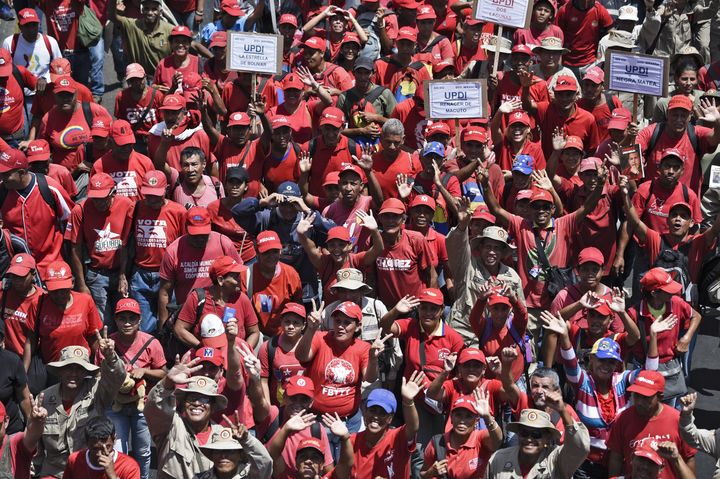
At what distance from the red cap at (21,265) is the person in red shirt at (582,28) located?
7570 millimetres

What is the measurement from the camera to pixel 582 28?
18.0m

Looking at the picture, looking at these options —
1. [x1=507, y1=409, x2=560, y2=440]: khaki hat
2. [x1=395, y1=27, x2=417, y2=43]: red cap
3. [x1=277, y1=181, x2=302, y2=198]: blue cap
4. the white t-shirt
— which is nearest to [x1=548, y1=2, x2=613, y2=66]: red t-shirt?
[x1=395, y1=27, x2=417, y2=43]: red cap

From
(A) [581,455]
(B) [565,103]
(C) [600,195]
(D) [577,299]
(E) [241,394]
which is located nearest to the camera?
(A) [581,455]

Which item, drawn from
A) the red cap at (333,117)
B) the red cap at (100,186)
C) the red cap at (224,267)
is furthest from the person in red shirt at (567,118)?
the red cap at (100,186)

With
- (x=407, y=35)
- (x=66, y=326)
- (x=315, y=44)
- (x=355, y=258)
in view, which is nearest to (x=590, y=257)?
(x=355, y=258)

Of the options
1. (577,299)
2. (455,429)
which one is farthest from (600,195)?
(455,429)

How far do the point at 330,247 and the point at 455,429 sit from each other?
2461mm

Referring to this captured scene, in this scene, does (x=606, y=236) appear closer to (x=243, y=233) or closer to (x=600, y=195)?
(x=600, y=195)

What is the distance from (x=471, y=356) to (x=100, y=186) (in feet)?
13.1

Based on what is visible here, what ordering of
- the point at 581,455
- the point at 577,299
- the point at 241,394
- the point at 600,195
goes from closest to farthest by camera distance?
the point at 581,455 → the point at 241,394 → the point at 577,299 → the point at 600,195

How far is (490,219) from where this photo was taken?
44.0 feet

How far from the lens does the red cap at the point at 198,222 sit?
1323 cm

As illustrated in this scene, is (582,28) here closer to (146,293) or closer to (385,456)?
(146,293)

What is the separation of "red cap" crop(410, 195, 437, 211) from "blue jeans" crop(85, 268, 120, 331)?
2735 millimetres
